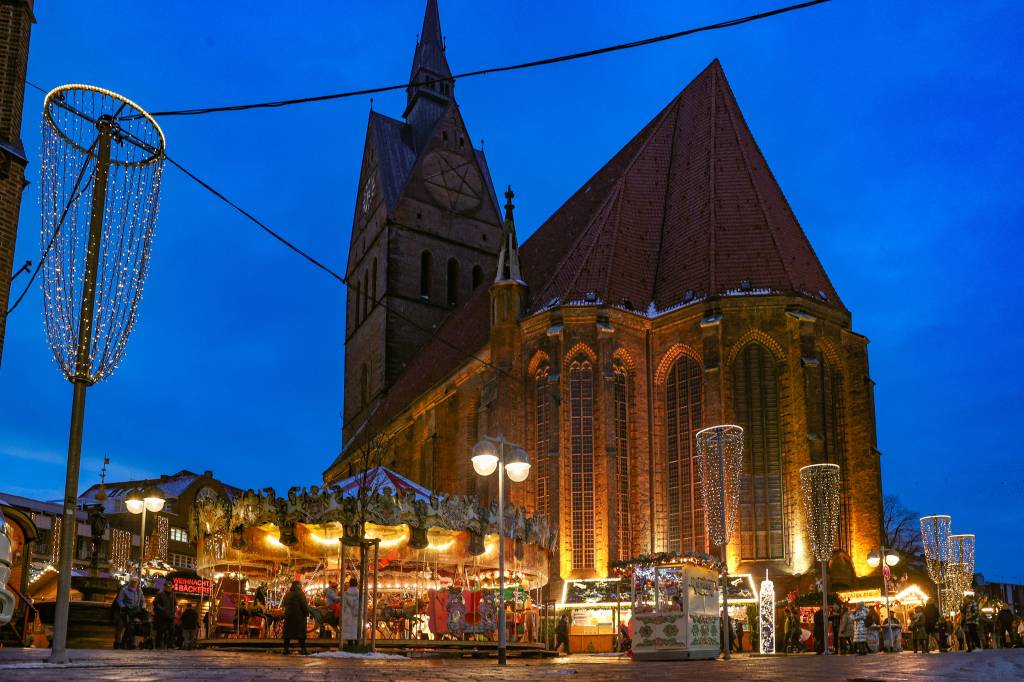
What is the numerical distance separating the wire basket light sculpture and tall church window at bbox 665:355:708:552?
9560 mm

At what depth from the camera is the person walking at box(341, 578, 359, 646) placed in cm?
2092

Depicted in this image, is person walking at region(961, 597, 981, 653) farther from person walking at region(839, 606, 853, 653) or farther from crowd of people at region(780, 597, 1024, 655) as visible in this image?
person walking at region(839, 606, 853, 653)

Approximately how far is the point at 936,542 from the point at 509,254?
17.3 meters

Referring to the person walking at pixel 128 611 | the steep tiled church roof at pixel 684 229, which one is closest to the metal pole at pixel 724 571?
the steep tiled church roof at pixel 684 229

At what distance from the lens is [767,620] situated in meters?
28.4

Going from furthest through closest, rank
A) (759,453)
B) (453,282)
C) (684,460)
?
1. (453,282)
2. (684,460)
3. (759,453)

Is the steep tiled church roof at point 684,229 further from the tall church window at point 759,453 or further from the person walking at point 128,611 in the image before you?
the person walking at point 128,611

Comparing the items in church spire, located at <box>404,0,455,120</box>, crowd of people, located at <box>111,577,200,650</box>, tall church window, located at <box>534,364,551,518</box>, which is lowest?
crowd of people, located at <box>111,577,200,650</box>

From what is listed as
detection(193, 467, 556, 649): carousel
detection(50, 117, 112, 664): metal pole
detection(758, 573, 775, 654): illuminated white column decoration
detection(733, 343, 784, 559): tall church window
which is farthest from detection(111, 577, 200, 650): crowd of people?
detection(733, 343, 784, 559): tall church window

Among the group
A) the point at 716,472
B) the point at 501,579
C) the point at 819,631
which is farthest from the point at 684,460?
the point at 501,579

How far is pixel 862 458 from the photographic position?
34938 mm

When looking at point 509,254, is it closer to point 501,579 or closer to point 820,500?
point 820,500

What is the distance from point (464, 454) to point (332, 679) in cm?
3276

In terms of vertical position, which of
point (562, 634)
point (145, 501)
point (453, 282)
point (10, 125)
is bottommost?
point (562, 634)
